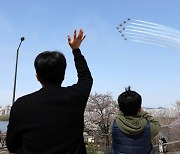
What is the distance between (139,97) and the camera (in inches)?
108

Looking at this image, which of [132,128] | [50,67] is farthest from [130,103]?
[50,67]

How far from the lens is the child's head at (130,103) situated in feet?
8.90

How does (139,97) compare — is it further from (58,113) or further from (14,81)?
(14,81)

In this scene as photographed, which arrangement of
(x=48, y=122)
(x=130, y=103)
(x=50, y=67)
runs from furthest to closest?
(x=130, y=103) → (x=50, y=67) → (x=48, y=122)

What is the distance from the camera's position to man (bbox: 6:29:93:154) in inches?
64.7

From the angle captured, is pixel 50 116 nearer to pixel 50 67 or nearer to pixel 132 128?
pixel 50 67

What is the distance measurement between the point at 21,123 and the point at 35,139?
0.13m

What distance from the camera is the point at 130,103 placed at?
107 inches

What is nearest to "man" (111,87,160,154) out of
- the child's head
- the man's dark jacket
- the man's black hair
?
the child's head

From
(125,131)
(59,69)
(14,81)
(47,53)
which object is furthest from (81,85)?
(14,81)

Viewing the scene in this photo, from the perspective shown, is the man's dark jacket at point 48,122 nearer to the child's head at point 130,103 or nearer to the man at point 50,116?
the man at point 50,116

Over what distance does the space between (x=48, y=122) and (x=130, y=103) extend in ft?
4.01

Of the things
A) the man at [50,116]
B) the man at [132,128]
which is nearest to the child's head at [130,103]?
the man at [132,128]

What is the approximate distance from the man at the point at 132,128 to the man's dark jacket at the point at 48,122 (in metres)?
0.95
